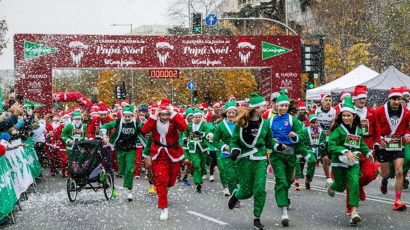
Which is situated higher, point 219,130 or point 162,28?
point 162,28

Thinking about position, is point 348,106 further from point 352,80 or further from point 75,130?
point 352,80

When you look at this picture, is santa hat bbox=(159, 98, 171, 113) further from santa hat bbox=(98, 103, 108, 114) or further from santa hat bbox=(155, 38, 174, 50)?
santa hat bbox=(155, 38, 174, 50)

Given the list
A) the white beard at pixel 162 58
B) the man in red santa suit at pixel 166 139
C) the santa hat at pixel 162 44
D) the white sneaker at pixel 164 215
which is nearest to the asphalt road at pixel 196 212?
the white sneaker at pixel 164 215

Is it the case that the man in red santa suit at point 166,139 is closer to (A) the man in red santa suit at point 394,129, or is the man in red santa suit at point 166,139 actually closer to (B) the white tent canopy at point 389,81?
(A) the man in red santa suit at point 394,129

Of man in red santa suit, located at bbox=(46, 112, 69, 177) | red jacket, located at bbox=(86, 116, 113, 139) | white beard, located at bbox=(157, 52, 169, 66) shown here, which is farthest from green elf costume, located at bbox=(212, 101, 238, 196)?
white beard, located at bbox=(157, 52, 169, 66)

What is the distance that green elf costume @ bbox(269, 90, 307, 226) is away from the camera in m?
11.1

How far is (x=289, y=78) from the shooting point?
37.2 m

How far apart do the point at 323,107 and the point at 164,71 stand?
64.8 ft

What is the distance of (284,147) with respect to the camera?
11.1 m

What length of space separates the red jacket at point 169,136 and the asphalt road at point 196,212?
992mm

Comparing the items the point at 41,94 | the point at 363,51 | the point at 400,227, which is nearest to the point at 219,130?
the point at 400,227

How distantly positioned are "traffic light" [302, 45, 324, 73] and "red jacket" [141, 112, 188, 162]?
1900 centimetres

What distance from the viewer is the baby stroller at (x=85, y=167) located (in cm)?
1489

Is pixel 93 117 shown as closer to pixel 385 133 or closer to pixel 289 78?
pixel 385 133
